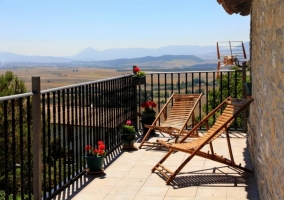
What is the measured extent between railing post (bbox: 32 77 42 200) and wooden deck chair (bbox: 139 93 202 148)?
290 cm

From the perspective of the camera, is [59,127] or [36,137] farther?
[59,127]

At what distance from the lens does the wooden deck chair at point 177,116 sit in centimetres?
698

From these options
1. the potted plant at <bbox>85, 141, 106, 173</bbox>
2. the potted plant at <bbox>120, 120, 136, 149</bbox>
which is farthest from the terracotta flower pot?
the potted plant at <bbox>120, 120, 136, 149</bbox>

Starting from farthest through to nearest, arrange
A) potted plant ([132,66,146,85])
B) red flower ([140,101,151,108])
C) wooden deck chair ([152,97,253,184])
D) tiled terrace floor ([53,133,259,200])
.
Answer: red flower ([140,101,151,108])
potted plant ([132,66,146,85])
wooden deck chair ([152,97,253,184])
tiled terrace floor ([53,133,259,200])

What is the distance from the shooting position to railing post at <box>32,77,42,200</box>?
4.14m

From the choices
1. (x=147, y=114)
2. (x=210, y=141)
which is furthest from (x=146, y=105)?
(x=210, y=141)

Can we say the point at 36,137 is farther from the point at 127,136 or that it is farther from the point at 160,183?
the point at 127,136

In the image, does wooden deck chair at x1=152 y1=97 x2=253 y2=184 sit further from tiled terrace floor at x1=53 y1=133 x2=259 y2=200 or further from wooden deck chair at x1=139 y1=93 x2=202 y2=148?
wooden deck chair at x1=139 y1=93 x2=202 y2=148

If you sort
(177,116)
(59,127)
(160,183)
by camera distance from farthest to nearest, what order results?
(177,116)
(160,183)
(59,127)

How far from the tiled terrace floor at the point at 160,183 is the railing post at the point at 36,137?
1.68 ft

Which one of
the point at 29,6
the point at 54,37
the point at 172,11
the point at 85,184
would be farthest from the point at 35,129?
the point at 54,37

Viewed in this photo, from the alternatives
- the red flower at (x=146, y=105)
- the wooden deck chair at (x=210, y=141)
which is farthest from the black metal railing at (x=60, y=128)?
the wooden deck chair at (x=210, y=141)

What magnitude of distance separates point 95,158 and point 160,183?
2.79 feet

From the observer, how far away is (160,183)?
513 centimetres
